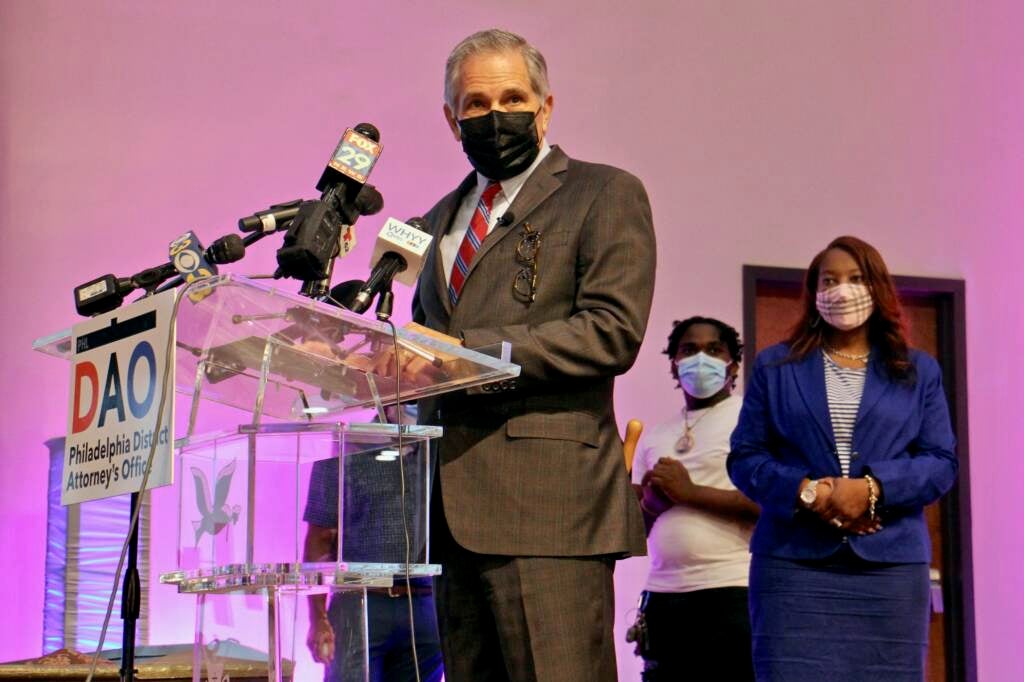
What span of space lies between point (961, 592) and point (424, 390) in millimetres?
4863

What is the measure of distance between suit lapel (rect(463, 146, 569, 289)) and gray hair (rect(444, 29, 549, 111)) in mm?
159

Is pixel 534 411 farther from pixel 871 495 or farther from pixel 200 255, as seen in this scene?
pixel 871 495

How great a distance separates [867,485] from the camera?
3.49 m

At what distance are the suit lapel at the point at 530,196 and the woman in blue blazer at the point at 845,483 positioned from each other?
3.92 ft

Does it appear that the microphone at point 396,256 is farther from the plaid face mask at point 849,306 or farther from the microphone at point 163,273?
the plaid face mask at point 849,306

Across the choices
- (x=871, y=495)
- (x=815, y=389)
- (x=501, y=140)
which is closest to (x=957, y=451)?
(x=815, y=389)

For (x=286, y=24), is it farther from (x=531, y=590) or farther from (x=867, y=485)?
(x=531, y=590)

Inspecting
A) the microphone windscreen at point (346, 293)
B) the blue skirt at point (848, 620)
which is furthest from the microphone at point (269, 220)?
the blue skirt at point (848, 620)

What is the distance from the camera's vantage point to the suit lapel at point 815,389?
3.63 m

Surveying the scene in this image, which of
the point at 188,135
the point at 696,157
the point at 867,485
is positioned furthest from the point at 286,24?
the point at 867,485

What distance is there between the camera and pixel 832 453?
3.61m

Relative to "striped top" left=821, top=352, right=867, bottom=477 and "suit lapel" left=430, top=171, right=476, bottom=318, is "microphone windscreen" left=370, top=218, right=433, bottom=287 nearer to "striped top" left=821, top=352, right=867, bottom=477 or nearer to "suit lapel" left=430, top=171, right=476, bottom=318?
"suit lapel" left=430, top=171, right=476, bottom=318

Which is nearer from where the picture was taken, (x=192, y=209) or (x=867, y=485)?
(x=867, y=485)

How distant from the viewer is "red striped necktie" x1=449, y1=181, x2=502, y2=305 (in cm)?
277
